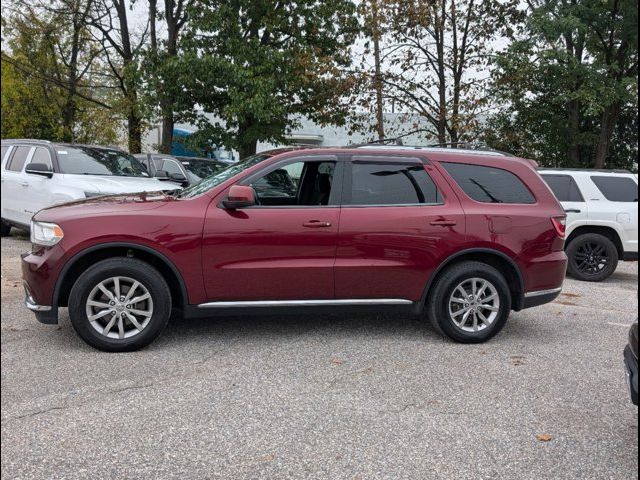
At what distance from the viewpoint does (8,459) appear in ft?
9.43

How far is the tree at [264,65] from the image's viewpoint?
16.0 meters

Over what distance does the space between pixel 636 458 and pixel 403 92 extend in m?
14.9

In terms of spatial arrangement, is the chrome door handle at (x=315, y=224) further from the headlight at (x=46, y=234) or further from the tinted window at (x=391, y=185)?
the headlight at (x=46, y=234)

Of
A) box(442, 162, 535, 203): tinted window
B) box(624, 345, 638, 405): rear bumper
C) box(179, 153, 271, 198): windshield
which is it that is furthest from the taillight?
box(179, 153, 271, 198): windshield

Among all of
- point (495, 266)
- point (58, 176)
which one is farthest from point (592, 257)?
point (58, 176)

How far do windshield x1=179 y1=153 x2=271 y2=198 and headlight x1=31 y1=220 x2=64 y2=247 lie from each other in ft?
3.44

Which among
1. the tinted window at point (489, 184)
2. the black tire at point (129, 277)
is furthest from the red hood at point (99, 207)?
the tinted window at point (489, 184)

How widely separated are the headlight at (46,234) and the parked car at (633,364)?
399 cm

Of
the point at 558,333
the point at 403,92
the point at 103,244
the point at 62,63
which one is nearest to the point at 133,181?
the point at 103,244

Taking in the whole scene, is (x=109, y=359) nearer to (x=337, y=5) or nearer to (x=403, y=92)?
(x=403, y=92)

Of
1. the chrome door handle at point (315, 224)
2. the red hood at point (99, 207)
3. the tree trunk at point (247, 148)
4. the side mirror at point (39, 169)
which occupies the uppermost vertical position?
the tree trunk at point (247, 148)

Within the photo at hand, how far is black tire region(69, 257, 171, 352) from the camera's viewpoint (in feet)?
15.0

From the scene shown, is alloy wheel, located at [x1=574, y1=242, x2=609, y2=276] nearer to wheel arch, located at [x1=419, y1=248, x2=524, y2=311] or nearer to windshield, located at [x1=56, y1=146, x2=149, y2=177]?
wheel arch, located at [x1=419, y1=248, x2=524, y2=311]

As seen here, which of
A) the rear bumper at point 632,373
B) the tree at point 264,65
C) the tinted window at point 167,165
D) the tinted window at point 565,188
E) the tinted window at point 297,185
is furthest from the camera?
the tree at point 264,65
